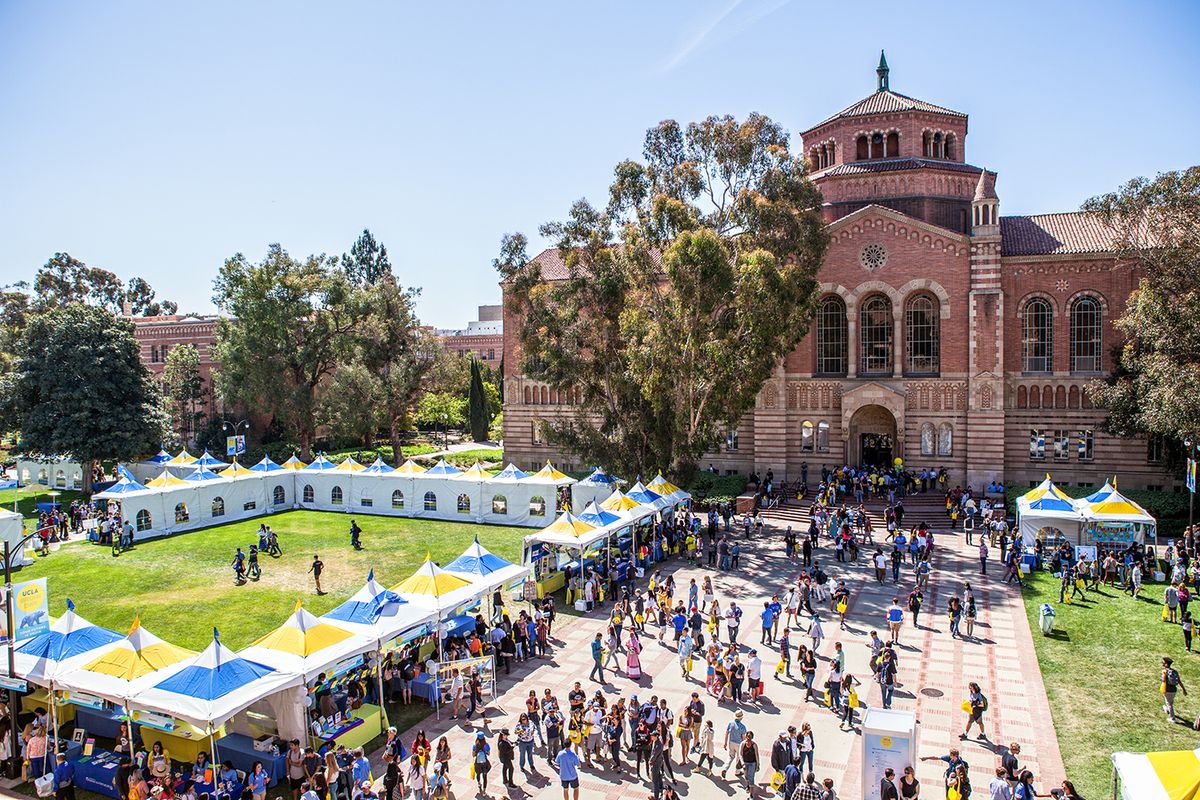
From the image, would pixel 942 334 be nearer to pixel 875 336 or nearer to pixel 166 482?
pixel 875 336

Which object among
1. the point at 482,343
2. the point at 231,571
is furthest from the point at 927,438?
the point at 482,343

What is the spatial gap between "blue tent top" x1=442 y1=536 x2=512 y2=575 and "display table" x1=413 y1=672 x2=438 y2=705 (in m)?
3.37

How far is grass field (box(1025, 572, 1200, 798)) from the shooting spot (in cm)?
1752

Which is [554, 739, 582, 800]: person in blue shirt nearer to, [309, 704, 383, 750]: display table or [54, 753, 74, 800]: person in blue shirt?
[309, 704, 383, 750]: display table

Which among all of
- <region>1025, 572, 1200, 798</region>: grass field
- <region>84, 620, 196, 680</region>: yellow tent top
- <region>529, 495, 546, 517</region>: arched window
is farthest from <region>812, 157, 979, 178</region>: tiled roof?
<region>84, 620, 196, 680</region>: yellow tent top

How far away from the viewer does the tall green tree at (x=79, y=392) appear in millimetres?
51094

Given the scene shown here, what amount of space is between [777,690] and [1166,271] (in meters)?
27.2

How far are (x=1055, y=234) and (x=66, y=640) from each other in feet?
155

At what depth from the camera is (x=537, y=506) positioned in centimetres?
4041

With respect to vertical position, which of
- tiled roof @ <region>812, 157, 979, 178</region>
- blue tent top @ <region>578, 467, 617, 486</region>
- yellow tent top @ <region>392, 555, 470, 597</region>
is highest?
tiled roof @ <region>812, 157, 979, 178</region>

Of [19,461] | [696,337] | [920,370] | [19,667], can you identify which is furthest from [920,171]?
[19,461]

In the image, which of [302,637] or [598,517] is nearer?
[302,637]

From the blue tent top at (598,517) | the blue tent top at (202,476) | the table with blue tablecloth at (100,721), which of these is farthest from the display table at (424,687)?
the blue tent top at (202,476)

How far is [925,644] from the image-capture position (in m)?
23.8
